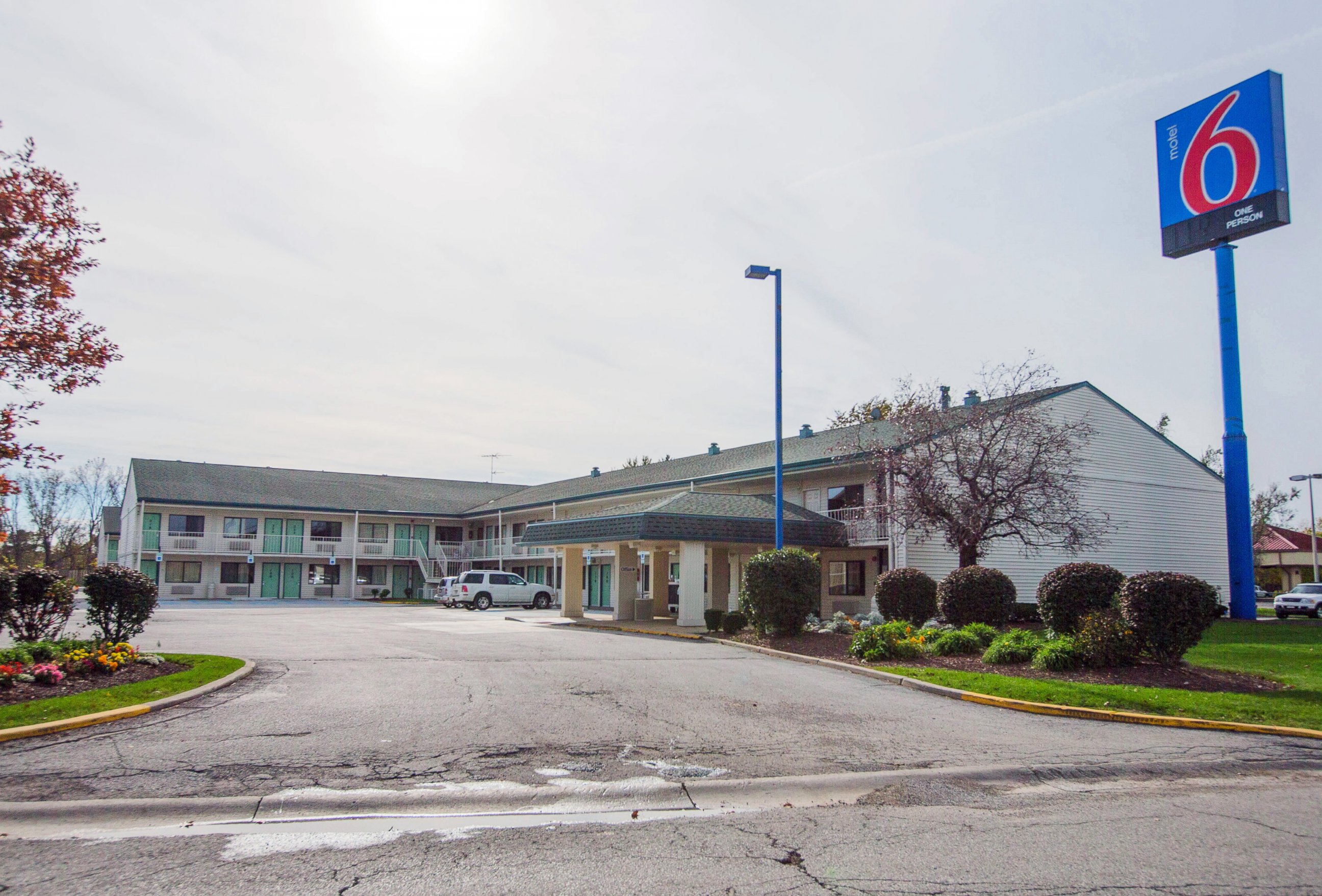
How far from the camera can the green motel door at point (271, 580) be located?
51.0 m

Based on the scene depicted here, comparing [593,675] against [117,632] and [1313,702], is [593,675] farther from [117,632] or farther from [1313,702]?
[1313,702]

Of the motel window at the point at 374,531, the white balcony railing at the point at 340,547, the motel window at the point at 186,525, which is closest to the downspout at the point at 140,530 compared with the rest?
the white balcony railing at the point at 340,547

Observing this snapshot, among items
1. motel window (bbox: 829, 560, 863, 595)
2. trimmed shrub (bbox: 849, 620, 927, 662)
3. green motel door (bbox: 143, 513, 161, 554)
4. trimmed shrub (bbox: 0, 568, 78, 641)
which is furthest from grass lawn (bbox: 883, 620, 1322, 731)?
green motel door (bbox: 143, 513, 161, 554)

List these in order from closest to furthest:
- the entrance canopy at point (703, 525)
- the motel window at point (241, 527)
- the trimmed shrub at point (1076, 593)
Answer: the trimmed shrub at point (1076, 593) → the entrance canopy at point (703, 525) → the motel window at point (241, 527)

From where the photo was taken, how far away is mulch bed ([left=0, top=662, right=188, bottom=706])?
1028 centimetres

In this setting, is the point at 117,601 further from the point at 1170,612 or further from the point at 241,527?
the point at 241,527

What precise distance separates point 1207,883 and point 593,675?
32.0 feet

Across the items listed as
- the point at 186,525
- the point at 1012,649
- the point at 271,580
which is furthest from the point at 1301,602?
the point at 186,525

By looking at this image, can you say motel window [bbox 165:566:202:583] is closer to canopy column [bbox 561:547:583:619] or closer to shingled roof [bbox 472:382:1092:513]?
shingled roof [bbox 472:382:1092:513]

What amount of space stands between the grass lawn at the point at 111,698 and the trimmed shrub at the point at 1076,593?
12.5m

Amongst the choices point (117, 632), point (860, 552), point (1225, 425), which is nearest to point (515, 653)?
point (117, 632)

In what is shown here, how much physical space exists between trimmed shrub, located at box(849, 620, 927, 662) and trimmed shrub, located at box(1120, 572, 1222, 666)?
380 cm

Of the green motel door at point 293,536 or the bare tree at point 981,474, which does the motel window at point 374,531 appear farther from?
the bare tree at point 981,474

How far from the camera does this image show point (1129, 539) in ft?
108
